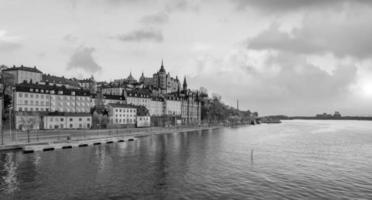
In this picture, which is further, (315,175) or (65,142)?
(65,142)

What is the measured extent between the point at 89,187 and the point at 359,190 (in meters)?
32.3

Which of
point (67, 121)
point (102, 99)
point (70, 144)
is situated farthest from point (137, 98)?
point (70, 144)

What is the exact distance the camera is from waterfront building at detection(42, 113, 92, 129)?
102 m

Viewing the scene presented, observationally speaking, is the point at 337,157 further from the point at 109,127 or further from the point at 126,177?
the point at 109,127

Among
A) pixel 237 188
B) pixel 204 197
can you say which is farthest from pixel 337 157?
pixel 204 197

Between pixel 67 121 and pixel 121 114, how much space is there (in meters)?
27.6

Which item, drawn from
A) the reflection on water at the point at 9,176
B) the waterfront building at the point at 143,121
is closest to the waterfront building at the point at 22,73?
the waterfront building at the point at 143,121

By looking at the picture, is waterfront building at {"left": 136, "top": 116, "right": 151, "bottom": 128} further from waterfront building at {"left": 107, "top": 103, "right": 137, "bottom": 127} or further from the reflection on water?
Answer: the reflection on water

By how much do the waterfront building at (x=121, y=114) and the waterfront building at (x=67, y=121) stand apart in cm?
1249

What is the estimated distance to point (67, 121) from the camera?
10788cm

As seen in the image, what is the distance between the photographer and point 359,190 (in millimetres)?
34656

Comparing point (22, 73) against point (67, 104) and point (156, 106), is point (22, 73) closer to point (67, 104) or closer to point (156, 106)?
point (67, 104)

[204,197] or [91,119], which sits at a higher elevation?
[91,119]

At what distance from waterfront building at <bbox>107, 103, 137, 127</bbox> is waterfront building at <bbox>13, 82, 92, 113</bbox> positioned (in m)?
12.3
